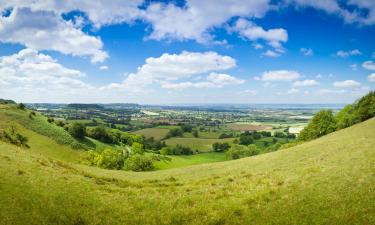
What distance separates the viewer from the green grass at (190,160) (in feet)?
331

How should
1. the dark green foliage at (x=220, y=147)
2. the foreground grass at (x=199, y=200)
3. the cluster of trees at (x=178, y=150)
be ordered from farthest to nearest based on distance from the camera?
1. the dark green foliage at (x=220, y=147)
2. the cluster of trees at (x=178, y=150)
3. the foreground grass at (x=199, y=200)

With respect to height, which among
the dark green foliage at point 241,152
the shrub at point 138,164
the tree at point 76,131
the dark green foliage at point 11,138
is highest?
the dark green foliage at point 11,138

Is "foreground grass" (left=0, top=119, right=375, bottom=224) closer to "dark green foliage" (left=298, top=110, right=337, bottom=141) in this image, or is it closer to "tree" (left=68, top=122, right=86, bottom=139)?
"dark green foliage" (left=298, top=110, right=337, bottom=141)

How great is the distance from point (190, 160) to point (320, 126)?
187ft

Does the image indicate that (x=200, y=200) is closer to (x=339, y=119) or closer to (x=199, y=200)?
(x=199, y=200)

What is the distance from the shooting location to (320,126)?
257 ft

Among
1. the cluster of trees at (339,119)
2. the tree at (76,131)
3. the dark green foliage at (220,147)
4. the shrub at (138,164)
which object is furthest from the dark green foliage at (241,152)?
the tree at (76,131)

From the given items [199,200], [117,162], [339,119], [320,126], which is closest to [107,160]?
[117,162]

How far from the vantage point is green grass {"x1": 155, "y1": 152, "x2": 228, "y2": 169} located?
101 meters

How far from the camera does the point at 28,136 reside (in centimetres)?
7438

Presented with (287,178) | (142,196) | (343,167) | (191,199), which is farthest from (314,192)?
(142,196)

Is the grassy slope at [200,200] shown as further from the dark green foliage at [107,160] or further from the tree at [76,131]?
the tree at [76,131]

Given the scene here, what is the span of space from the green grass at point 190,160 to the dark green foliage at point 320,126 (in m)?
44.5

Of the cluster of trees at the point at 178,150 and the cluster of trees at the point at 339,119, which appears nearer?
the cluster of trees at the point at 339,119
